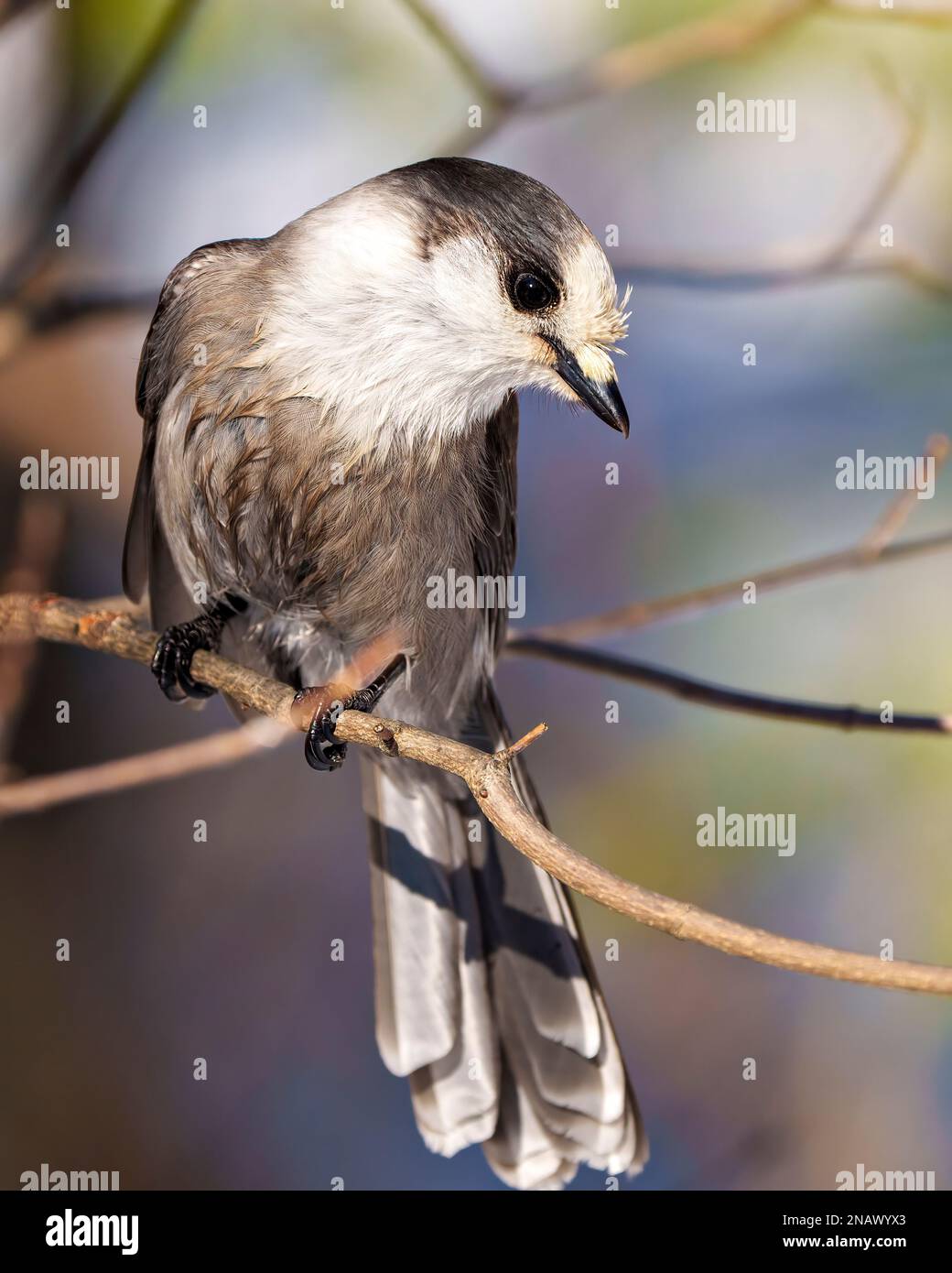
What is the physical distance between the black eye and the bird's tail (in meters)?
0.62

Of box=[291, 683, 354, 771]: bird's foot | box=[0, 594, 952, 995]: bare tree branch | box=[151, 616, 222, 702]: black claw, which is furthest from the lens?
box=[151, 616, 222, 702]: black claw

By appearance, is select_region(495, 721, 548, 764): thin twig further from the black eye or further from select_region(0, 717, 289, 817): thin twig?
select_region(0, 717, 289, 817): thin twig

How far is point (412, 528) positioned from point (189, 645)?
1.34 feet

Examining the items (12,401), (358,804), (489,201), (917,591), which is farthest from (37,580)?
(917,591)

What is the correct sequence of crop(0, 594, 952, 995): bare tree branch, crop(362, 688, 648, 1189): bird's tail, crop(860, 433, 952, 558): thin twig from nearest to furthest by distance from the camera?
1. crop(0, 594, 952, 995): bare tree branch
2. crop(362, 688, 648, 1189): bird's tail
3. crop(860, 433, 952, 558): thin twig

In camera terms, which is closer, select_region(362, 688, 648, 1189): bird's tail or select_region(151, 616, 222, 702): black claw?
select_region(151, 616, 222, 702): black claw

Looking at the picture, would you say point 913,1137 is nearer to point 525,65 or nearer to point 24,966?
point 24,966

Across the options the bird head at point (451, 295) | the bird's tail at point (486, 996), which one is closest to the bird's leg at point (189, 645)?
the bird's tail at point (486, 996)

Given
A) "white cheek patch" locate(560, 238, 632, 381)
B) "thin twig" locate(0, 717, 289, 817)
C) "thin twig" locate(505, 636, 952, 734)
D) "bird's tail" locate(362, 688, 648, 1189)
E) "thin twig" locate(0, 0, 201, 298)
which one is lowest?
"bird's tail" locate(362, 688, 648, 1189)

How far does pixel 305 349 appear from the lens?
1.45 m

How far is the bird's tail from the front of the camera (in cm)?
176

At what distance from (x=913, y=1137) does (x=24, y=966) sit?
157 centimetres

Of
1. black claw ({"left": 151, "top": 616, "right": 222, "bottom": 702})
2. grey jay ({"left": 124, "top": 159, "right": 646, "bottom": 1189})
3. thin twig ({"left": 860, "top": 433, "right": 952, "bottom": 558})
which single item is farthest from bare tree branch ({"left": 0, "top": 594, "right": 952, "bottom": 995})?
thin twig ({"left": 860, "top": 433, "right": 952, "bottom": 558})
